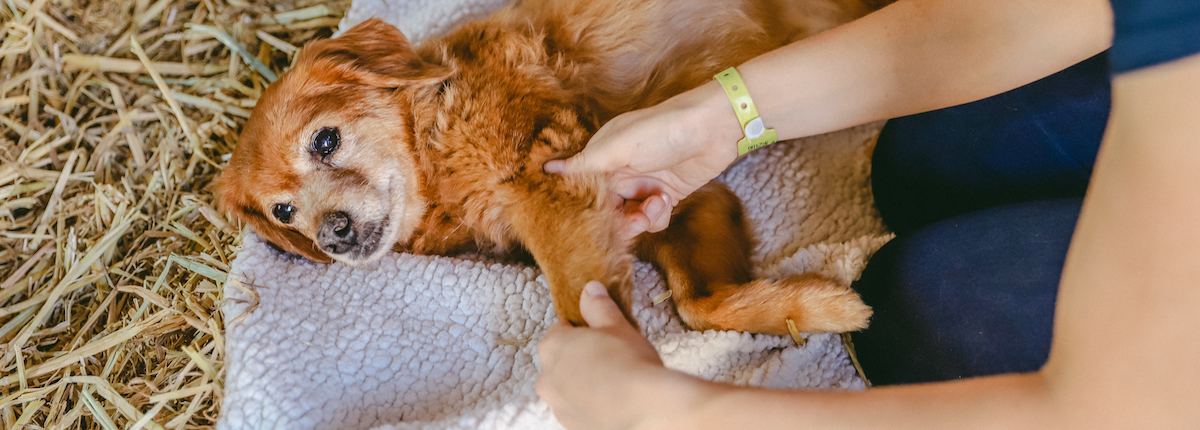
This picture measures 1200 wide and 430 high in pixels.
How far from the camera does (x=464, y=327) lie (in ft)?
5.85

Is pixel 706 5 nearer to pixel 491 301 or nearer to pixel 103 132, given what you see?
pixel 491 301

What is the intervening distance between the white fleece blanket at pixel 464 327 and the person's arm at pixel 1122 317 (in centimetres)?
79


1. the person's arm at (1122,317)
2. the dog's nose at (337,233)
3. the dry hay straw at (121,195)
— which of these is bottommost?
the dry hay straw at (121,195)

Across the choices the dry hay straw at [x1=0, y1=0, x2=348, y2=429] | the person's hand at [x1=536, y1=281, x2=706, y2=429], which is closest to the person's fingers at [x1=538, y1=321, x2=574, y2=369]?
the person's hand at [x1=536, y1=281, x2=706, y2=429]

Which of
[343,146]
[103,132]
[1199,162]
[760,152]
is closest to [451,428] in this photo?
[343,146]

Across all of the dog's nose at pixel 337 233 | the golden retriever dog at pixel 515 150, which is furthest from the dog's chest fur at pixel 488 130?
the dog's nose at pixel 337 233

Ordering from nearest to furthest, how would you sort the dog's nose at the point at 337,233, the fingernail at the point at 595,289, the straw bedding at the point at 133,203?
the fingernail at the point at 595,289
the dog's nose at the point at 337,233
the straw bedding at the point at 133,203

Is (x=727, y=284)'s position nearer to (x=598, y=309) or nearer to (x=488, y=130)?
(x=598, y=309)

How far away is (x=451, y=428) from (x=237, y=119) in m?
1.65

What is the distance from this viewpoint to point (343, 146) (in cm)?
181

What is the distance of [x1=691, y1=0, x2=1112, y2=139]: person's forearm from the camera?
1105 millimetres

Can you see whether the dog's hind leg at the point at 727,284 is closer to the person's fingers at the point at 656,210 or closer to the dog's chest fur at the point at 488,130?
the person's fingers at the point at 656,210

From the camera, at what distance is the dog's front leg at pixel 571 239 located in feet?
4.82

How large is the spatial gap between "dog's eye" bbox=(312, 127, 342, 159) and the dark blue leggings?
4.95ft
